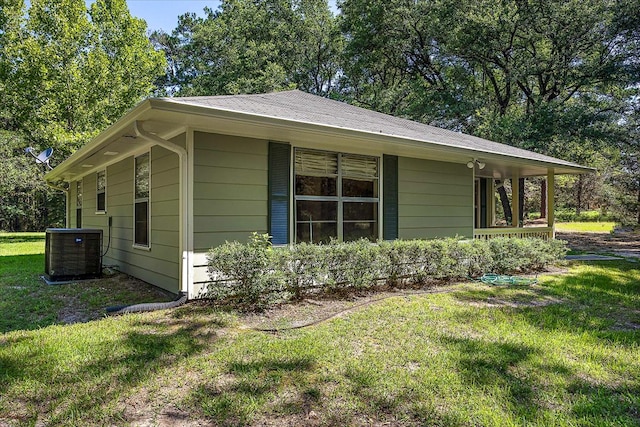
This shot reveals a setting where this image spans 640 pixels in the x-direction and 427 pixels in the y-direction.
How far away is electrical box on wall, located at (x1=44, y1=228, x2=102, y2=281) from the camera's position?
633cm

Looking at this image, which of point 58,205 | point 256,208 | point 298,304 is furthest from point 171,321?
point 58,205

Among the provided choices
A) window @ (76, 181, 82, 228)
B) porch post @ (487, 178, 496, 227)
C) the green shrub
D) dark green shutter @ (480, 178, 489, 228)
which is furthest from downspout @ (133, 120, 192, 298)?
porch post @ (487, 178, 496, 227)

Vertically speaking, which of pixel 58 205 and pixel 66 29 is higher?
pixel 66 29

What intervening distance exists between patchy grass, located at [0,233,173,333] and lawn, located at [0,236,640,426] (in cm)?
50

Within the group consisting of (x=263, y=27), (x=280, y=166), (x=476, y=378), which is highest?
(x=263, y=27)

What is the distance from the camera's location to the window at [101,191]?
8.33 meters

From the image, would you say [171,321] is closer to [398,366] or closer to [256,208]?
[256,208]

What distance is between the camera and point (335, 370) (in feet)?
9.25

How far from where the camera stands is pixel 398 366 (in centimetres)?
290

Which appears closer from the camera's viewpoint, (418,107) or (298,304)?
(298,304)

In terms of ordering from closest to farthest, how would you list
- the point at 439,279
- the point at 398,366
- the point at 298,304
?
the point at 398,366, the point at 298,304, the point at 439,279

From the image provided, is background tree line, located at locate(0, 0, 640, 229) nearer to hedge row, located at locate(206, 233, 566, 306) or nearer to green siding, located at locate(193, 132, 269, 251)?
hedge row, located at locate(206, 233, 566, 306)

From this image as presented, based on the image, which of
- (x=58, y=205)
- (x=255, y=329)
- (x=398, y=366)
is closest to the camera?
(x=398, y=366)

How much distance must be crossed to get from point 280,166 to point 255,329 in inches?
94.1
